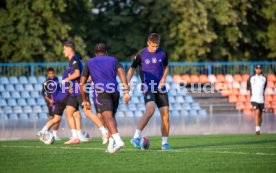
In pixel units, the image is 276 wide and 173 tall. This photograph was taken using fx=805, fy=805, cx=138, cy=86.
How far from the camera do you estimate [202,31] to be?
37.2 meters

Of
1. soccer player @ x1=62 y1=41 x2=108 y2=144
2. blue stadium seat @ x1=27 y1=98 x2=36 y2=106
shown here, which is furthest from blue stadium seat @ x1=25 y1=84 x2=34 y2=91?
soccer player @ x1=62 y1=41 x2=108 y2=144

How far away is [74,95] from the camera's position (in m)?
18.2

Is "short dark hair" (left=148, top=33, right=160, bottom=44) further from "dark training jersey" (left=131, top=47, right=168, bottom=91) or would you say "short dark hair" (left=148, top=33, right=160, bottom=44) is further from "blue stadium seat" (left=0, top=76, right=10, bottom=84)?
"blue stadium seat" (left=0, top=76, right=10, bottom=84)

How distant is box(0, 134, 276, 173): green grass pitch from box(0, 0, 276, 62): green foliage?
18609 millimetres

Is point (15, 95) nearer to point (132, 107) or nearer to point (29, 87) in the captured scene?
point (29, 87)

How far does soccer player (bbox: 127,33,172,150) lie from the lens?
15.4 meters

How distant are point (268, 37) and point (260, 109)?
17.2 meters

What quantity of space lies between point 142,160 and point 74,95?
18.6 ft

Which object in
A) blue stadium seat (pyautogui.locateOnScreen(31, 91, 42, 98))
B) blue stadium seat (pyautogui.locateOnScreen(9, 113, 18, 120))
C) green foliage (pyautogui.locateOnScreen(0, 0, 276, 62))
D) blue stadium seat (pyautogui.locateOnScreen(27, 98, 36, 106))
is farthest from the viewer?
green foliage (pyautogui.locateOnScreen(0, 0, 276, 62))

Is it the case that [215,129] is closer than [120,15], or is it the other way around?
[215,129]

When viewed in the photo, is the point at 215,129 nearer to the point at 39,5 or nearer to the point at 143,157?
the point at 39,5

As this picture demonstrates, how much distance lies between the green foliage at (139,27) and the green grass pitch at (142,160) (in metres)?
18.6

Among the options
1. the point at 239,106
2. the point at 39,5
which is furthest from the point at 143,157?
the point at 39,5

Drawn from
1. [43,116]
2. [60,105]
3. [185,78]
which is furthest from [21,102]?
[60,105]
